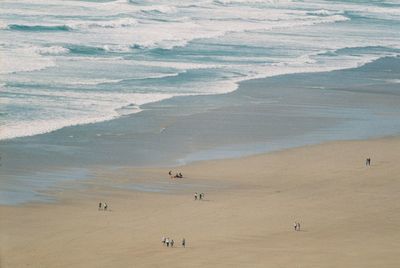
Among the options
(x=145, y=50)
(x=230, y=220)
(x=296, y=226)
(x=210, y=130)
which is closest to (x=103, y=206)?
(x=230, y=220)

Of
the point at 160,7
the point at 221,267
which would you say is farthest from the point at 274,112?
the point at 160,7

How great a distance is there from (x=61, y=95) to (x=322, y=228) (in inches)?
844

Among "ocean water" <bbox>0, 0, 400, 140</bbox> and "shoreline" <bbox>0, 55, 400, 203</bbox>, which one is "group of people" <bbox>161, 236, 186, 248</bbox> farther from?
"ocean water" <bbox>0, 0, 400, 140</bbox>

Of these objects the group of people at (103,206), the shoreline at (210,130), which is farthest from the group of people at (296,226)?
the shoreline at (210,130)

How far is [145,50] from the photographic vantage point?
66625 millimetres

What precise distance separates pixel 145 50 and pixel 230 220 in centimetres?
3708

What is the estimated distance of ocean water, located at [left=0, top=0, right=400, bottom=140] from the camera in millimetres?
47250

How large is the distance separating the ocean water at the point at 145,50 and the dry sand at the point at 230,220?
899 cm

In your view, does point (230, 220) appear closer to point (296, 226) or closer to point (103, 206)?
point (296, 226)

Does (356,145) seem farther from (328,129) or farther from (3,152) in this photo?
(3,152)

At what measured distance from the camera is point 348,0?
435 feet

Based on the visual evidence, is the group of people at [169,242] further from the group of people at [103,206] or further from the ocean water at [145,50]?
the ocean water at [145,50]

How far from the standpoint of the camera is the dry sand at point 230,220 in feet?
88.0

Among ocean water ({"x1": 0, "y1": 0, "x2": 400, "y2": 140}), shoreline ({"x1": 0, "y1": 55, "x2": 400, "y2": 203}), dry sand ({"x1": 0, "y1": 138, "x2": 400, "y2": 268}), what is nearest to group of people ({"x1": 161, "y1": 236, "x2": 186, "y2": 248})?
dry sand ({"x1": 0, "y1": 138, "x2": 400, "y2": 268})
